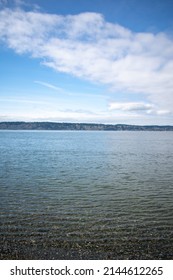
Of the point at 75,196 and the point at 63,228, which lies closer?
the point at 63,228

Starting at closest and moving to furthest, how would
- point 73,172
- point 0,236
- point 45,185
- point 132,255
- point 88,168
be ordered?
point 132,255 → point 0,236 → point 45,185 → point 73,172 → point 88,168

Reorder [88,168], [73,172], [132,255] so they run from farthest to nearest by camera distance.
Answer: [88,168], [73,172], [132,255]

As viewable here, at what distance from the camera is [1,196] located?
25.2 metres

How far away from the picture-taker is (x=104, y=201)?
24.3 meters

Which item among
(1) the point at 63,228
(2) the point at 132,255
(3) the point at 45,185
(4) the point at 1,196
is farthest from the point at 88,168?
(2) the point at 132,255

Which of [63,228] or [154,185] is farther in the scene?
[154,185]
